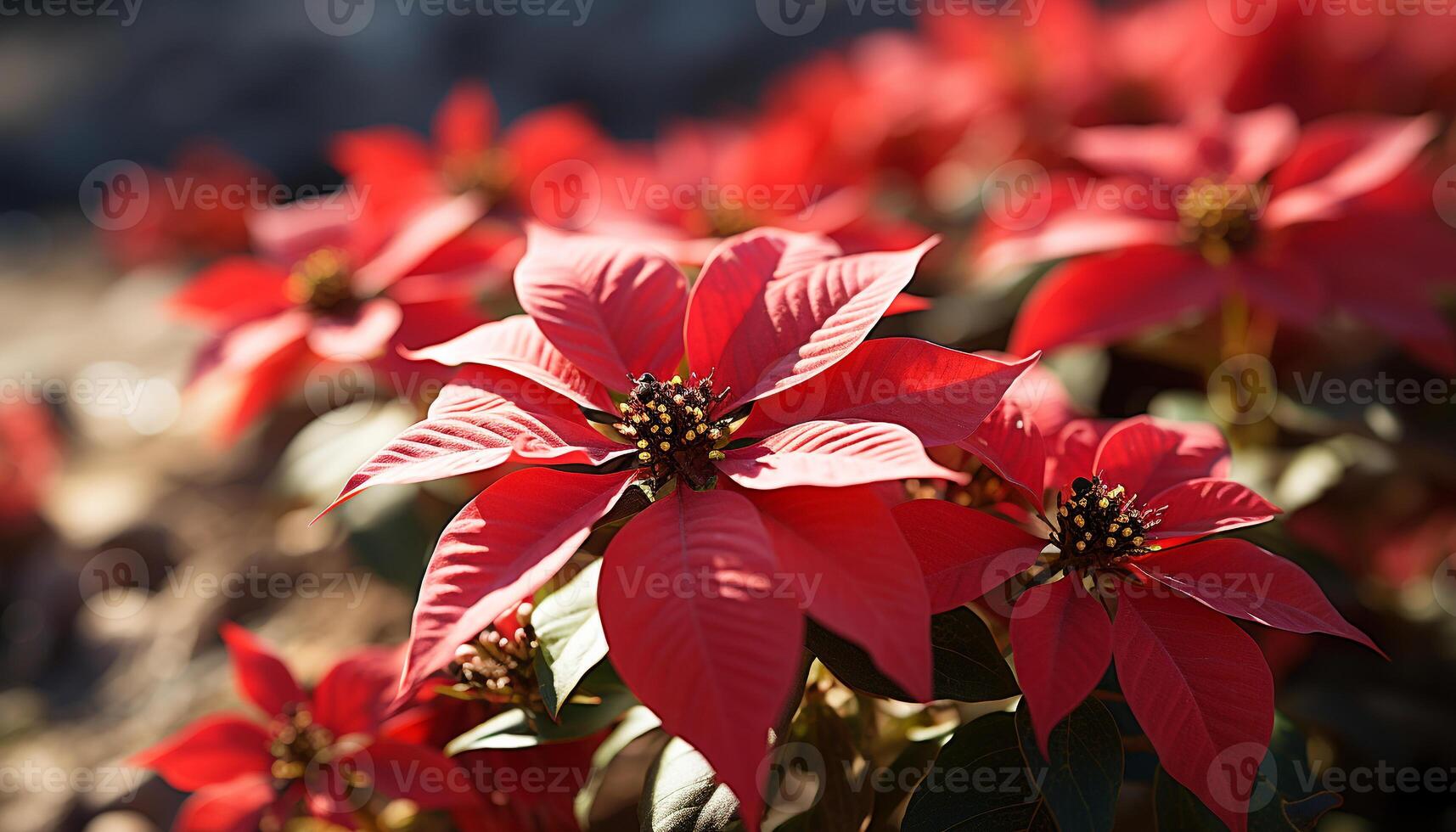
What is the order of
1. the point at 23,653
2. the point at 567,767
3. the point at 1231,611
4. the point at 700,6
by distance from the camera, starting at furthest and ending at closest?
1. the point at 700,6
2. the point at 23,653
3. the point at 567,767
4. the point at 1231,611

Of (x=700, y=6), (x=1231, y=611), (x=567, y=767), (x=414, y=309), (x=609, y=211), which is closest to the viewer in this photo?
(x=1231, y=611)

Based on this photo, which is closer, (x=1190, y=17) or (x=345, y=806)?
(x=345, y=806)

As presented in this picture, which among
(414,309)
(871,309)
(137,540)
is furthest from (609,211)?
(137,540)

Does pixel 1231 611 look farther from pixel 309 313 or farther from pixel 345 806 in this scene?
pixel 309 313
